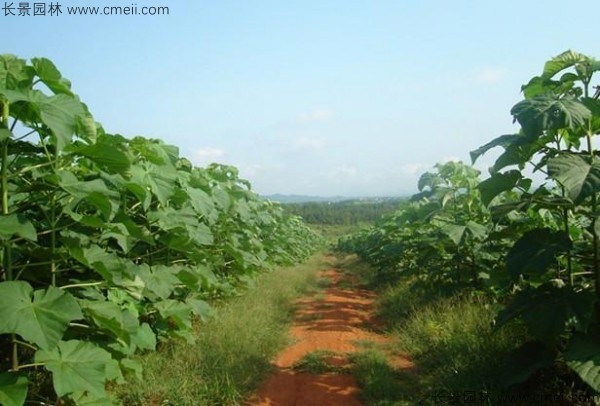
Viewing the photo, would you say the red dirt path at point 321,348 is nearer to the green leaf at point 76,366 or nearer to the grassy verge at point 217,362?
the grassy verge at point 217,362

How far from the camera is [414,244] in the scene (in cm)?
925

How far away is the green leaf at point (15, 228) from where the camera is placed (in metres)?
2.61

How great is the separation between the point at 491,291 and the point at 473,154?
3.23m

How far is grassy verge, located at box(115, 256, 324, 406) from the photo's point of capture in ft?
13.1

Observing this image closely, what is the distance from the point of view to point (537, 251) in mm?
3328

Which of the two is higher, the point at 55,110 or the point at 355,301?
the point at 55,110

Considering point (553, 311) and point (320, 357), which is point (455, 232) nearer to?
point (320, 357)

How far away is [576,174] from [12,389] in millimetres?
3500

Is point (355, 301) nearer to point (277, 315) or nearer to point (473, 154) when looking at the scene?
point (277, 315)

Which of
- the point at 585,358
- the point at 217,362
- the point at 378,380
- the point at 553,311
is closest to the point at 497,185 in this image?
the point at 553,311

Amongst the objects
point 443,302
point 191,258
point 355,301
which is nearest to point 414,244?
point 355,301

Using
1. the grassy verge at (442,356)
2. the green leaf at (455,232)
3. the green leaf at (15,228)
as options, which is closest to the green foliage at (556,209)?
the grassy verge at (442,356)

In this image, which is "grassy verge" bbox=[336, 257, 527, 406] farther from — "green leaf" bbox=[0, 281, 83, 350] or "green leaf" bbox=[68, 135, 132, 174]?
"green leaf" bbox=[68, 135, 132, 174]

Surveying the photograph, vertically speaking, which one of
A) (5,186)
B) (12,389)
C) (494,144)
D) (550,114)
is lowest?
(12,389)
